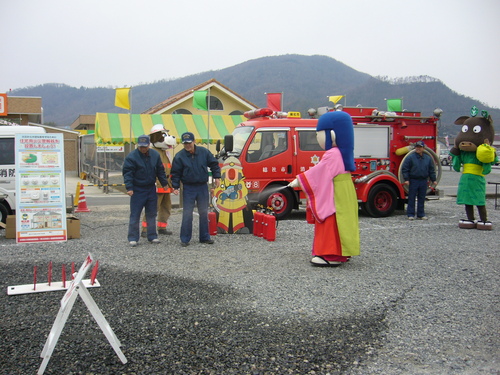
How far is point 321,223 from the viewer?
22.0ft

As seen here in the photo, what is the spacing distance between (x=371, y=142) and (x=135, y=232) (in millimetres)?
6258

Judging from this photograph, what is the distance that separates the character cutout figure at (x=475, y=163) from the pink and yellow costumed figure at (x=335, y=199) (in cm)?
421

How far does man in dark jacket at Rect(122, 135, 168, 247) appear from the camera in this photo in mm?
7938

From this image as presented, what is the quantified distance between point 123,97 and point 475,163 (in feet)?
33.6

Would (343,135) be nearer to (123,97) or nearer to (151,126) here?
(123,97)

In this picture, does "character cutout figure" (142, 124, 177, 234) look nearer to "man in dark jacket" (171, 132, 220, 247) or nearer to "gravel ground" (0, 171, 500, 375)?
"man in dark jacket" (171, 132, 220, 247)

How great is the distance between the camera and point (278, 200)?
11.0m

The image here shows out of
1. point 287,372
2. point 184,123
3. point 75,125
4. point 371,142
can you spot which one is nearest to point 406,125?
point 371,142

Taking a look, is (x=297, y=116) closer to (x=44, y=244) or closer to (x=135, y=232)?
(x=135, y=232)

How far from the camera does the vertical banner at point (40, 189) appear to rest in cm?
805

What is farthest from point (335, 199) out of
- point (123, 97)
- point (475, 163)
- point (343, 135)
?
point (123, 97)

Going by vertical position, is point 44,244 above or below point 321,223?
below

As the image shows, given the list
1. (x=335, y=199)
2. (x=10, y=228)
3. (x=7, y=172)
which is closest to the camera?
(x=335, y=199)

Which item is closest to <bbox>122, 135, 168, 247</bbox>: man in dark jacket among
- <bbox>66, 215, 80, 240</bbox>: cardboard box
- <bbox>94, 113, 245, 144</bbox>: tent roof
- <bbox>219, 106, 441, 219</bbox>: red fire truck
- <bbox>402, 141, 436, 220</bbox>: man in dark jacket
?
<bbox>66, 215, 80, 240</bbox>: cardboard box
